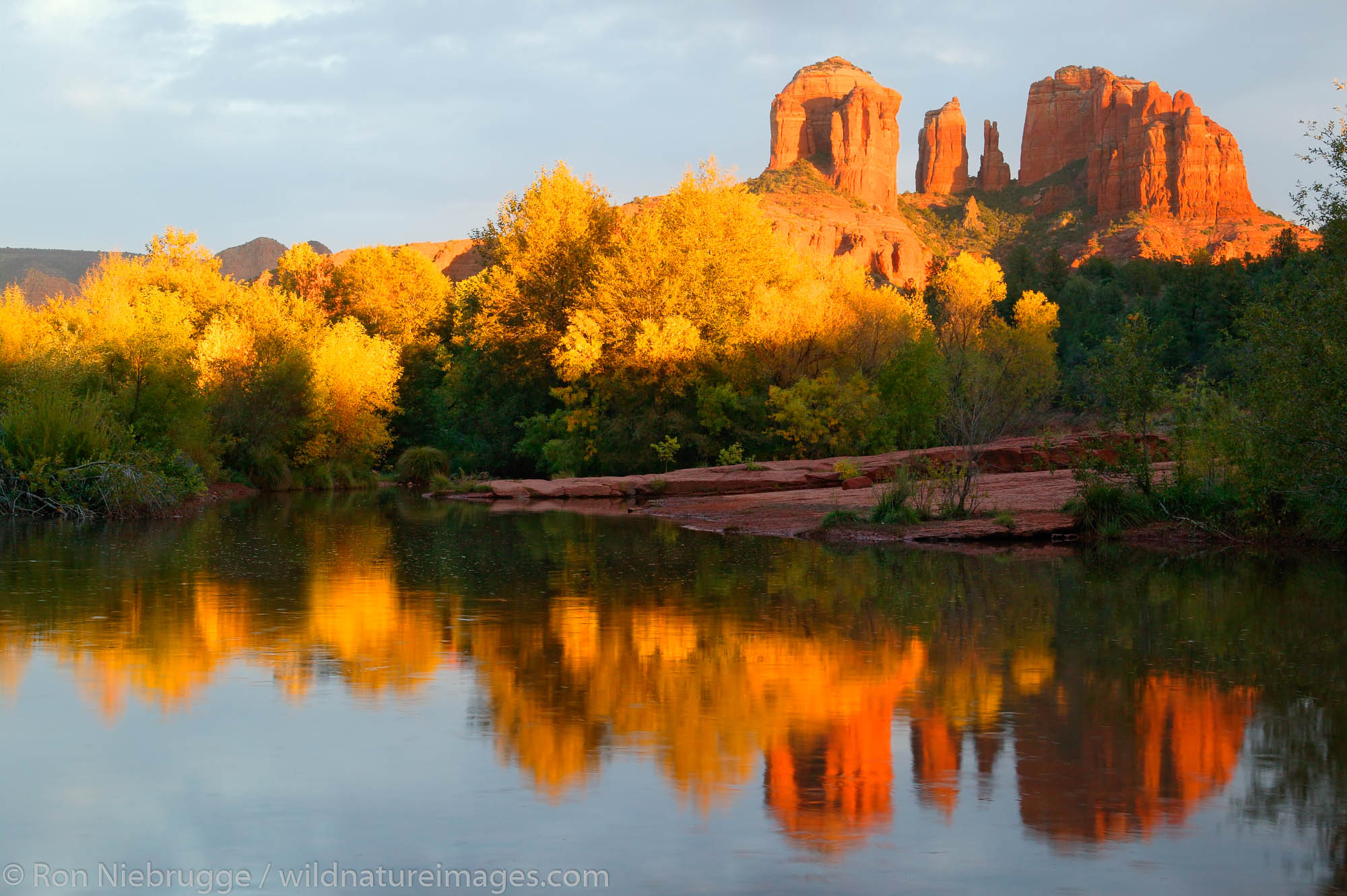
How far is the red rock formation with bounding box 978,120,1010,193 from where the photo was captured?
159750mm

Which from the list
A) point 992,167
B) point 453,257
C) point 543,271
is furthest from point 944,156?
point 543,271

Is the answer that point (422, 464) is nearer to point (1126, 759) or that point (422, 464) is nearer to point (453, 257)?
point (1126, 759)

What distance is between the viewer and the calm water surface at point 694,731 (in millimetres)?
4922

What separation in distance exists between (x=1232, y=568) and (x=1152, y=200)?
423ft

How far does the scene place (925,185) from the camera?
537ft

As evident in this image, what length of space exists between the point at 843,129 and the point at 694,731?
150m

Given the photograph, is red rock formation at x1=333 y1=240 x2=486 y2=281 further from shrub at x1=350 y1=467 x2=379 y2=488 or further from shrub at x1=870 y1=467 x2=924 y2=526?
shrub at x1=870 y1=467 x2=924 y2=526

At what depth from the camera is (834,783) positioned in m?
5.90

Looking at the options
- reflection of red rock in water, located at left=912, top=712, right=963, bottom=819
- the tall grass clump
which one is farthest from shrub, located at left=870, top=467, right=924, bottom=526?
the tall grass clump

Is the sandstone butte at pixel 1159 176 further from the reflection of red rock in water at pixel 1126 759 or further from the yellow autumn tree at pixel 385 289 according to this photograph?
the reflection of red rock in water at pixel 1126 759

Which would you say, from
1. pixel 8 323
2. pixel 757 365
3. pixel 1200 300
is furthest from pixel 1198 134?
pixel 8 323

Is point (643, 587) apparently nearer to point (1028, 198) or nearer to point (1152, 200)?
point (1152, 200)

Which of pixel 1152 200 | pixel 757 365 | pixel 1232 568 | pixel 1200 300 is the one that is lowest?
pixel 1232 568

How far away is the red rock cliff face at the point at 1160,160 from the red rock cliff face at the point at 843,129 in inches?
988
